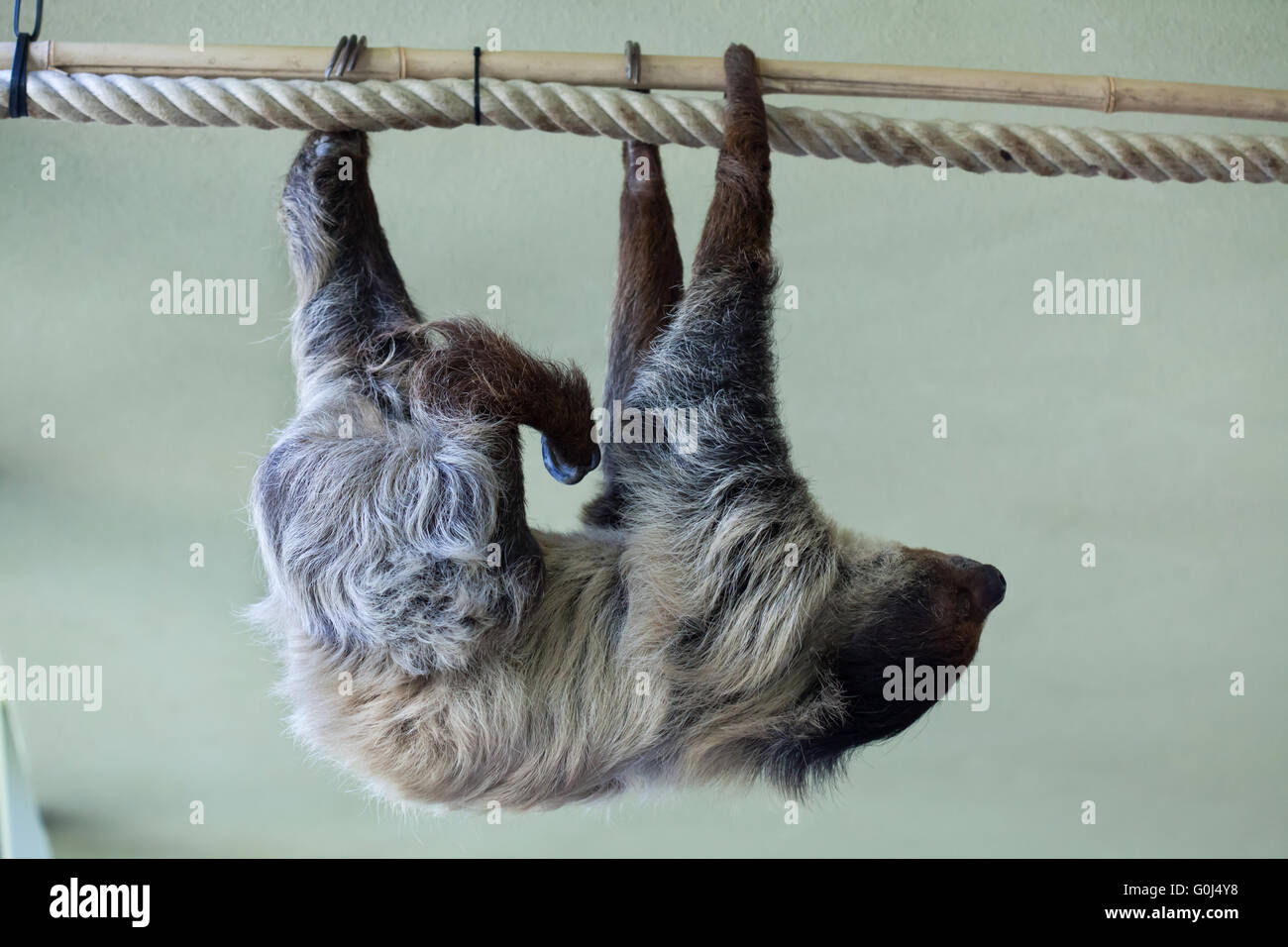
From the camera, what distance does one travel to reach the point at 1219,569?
5.91 meters

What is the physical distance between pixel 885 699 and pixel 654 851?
11.2ft

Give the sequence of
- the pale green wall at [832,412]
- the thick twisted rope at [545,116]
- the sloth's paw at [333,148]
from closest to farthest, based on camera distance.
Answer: the thick twisted rope at [545,116] < the sloth's paw at [333,148] < the pale green wall at [832,412]

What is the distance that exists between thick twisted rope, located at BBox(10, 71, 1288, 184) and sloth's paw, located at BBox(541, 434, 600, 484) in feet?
2.81

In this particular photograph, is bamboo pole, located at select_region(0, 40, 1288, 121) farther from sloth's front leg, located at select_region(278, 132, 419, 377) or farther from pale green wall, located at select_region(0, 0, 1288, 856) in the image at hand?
pale green wall, located at select_region(0, 0, 1288, 856)

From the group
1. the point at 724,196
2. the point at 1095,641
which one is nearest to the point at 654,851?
the point at 1095,641

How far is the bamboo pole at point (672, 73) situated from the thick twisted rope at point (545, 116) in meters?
0.05

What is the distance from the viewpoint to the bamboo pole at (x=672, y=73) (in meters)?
3.06

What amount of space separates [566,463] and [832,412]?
2841mm

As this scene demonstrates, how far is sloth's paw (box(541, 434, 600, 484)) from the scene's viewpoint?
3.20 m

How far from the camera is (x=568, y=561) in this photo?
11.2 ft

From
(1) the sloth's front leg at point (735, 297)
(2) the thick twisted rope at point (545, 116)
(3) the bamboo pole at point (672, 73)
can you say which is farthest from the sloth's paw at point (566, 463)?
(3) the bamboo pole at point (672, 73)

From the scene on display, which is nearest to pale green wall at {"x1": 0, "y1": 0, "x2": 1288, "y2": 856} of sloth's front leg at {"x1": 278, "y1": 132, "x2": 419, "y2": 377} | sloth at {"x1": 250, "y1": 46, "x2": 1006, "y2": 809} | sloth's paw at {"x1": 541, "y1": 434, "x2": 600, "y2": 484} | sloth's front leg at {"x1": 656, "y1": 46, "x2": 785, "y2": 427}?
sloth's front leg at {"x1": 278, "y1": 132, "x2": 419, "y2": 377}

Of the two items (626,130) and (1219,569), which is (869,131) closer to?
(626,130)

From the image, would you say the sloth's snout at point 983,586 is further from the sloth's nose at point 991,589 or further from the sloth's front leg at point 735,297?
the sloth's front leg at point 735,297
